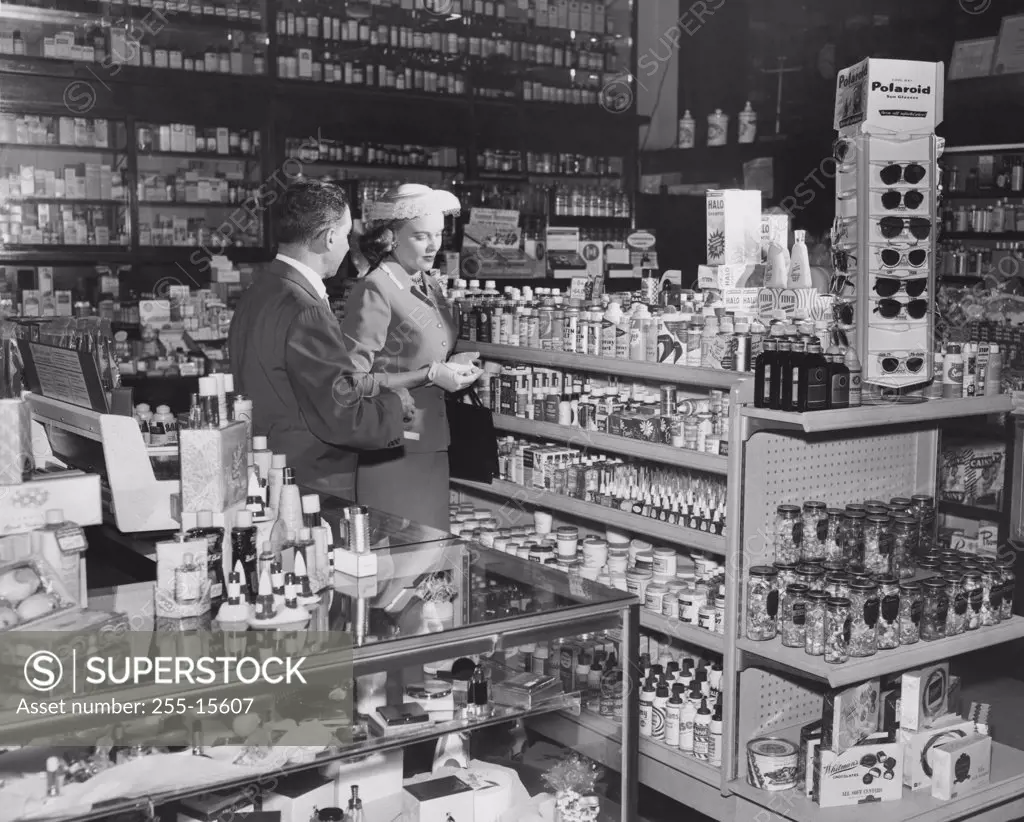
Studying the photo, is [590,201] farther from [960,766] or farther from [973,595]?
[960,766]

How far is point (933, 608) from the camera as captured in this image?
3.15m

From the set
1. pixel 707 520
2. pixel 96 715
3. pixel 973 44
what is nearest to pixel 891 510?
pixel 707 520

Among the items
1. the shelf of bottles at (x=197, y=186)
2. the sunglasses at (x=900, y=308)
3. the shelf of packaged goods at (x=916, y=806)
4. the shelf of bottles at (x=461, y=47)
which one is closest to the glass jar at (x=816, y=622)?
the shelf of packaged goods at (x=916, y=806)

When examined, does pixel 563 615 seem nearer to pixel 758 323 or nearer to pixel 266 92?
pixel 758 323

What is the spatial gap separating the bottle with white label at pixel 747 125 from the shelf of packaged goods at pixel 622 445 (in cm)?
558

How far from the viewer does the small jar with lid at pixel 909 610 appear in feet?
10.2

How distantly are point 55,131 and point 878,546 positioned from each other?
22.5 ft

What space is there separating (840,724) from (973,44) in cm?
642

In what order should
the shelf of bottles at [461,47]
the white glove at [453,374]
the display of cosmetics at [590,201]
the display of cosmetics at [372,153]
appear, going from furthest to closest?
the display of cosmetics at [590,201] < the shelf of bottles at [461,47] < the display of cosmetics at [372,153] < the white glove at [453,374]

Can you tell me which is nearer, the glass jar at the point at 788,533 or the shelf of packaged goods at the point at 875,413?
the shelf of packaged goods at the point at 875,413

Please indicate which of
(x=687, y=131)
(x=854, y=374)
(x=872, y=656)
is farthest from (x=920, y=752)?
(x=687, y=131)

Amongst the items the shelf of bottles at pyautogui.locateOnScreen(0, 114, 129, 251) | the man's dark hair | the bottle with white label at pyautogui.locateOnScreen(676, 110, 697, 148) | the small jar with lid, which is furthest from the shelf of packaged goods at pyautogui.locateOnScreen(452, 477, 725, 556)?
the bottle with white label at pyautogui.locateOnScreen(676, 110, 697, 148)

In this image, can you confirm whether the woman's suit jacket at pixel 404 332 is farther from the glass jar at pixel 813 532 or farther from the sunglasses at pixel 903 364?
the sunglasses at pixel 903 364

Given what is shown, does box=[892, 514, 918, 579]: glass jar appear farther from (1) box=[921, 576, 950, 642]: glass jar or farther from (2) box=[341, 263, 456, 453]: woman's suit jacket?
(2) box=[341, 263, 456, 453]: woman's suit jacket
